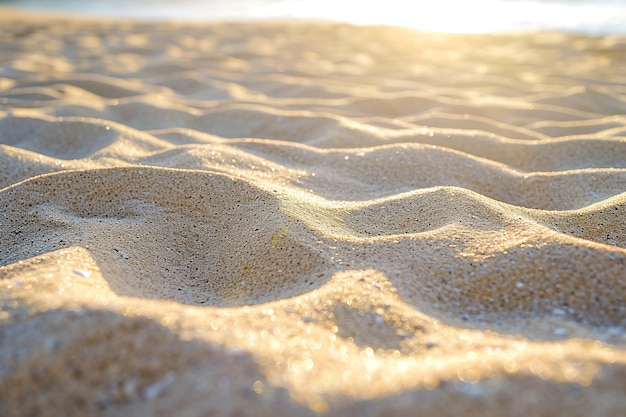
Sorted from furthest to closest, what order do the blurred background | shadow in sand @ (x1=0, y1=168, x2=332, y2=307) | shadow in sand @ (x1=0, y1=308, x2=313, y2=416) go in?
the blurred background → shadow in sand @ (x1=0, y1=168, x2=332, y2=307) → shadow in sand @ (x1=0, y1=308, x2=313, y2=416)

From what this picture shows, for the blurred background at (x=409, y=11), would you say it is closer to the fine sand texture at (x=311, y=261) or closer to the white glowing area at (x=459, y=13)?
the white glowing area at (x=459, y=13)

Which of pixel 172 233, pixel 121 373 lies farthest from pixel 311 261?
pixel 121 373

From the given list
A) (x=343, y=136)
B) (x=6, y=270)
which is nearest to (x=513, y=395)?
(x=6, y=270)

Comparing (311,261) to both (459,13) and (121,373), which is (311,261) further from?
(459,13)

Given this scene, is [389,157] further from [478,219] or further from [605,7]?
[605,7]

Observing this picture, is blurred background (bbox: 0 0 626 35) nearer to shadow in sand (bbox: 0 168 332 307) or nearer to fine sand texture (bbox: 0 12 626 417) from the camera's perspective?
fine sand texture (bbox: 0 12 626 417)

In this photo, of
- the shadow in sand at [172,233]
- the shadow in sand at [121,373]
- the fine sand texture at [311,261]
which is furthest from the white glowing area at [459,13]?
the shadow in sand at [121,373]

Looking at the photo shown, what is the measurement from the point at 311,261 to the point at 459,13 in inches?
346

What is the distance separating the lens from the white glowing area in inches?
291

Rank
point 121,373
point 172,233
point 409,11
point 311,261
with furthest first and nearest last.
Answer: point 409,11 → point 172,233 → point 311,261 → point 121,373

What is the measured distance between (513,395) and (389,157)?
4.46ft

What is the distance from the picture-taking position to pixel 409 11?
9219 millimetres

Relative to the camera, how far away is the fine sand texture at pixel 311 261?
0.79m

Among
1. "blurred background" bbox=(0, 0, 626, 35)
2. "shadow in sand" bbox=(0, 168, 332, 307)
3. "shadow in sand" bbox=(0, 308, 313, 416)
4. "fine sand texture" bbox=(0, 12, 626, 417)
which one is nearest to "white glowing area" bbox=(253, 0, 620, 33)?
"blurred background" bbox=(0, 0, 626, 35)
